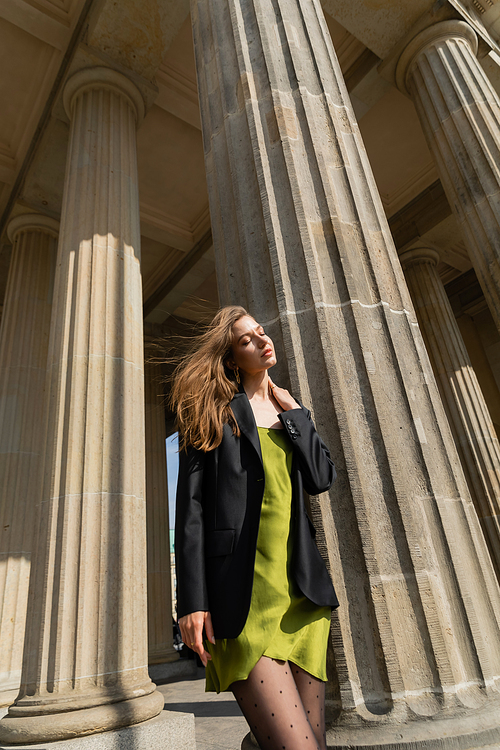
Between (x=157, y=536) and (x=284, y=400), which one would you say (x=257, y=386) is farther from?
(x=157, y=536)

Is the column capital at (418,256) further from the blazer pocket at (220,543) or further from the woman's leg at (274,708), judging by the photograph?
the woman's leg at (274,708)

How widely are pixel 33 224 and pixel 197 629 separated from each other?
1295 cm

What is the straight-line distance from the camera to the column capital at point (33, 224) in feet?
41.9

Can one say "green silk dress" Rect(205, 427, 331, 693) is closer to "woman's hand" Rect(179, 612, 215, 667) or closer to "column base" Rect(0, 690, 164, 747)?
"woman's hand" Rect(179, 612, 215, 667)

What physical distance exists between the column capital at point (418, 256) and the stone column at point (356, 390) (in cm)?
1359

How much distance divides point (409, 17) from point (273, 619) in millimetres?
12878

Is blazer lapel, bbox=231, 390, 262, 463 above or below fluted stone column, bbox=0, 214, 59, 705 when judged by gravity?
below

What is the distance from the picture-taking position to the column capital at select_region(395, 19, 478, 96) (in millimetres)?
10461

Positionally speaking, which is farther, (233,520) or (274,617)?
(233,520)

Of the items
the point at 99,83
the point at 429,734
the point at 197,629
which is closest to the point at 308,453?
the point at 197,629

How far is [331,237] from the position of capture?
3766mm

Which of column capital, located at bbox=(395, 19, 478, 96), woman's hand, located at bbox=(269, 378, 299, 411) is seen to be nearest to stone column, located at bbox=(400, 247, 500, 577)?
column capital, located at bbox=(395, 19, 478, 96)

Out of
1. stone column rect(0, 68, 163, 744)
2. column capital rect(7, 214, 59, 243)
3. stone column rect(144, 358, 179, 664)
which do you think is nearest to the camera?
stone column rect(0, 68, 163, 744)

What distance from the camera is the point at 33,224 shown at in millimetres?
12820
